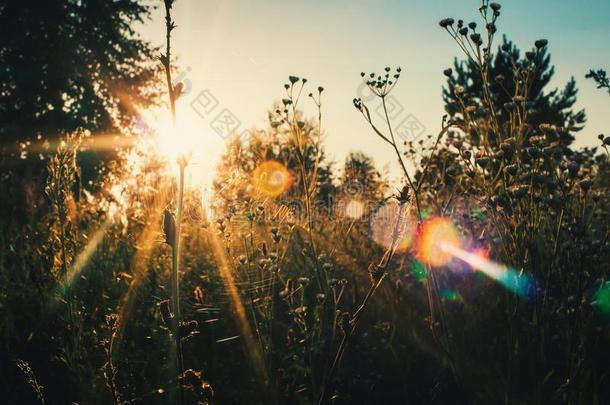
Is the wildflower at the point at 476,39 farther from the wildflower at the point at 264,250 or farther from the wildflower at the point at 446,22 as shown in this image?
the wildflower at the point at 264,250

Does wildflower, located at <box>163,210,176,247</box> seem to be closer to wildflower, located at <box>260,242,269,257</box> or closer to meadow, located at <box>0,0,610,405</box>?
meadow, located at <box>0,0,610,405</box>

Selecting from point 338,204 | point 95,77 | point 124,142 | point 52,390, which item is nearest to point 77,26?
point 95,77

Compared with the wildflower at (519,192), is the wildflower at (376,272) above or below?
below

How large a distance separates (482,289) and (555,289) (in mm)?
551

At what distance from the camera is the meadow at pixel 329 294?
165cm

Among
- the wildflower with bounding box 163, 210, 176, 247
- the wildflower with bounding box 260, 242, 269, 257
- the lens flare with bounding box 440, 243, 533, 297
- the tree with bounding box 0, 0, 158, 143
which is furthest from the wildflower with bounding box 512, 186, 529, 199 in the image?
the tree with bounding box 0, 0, 158, 143

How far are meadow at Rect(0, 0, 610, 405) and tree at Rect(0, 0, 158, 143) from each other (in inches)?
629

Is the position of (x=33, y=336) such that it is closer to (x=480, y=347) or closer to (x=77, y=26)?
(x=480, y=347)

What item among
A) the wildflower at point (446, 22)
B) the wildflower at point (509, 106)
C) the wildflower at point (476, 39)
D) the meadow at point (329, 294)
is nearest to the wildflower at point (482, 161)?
the meadow at point (329, 294)

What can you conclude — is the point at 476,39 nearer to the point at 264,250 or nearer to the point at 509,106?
the point at 509,106

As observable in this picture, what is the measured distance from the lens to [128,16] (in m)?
19.2

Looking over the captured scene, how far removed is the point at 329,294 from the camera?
97.9 inches

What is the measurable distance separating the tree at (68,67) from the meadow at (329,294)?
629 inches

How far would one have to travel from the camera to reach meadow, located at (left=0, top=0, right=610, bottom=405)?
165 centimetres
